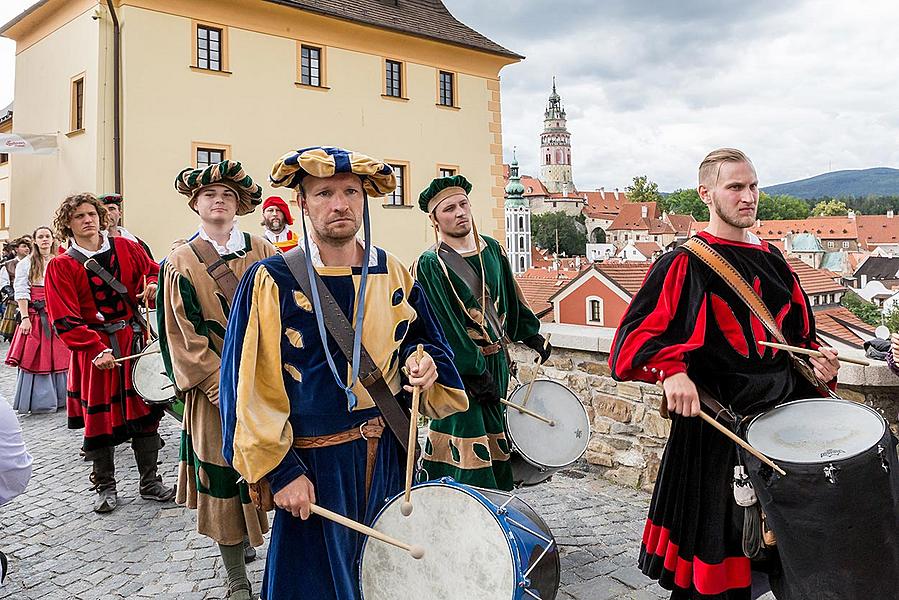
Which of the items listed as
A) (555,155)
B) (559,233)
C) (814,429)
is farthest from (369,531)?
(555,155)

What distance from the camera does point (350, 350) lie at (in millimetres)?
2324

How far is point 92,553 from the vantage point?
421 centimetres

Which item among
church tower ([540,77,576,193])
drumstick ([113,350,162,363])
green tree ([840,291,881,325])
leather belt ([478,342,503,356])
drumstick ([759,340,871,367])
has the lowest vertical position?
green tree ([840,291,881,325])

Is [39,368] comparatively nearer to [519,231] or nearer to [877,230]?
[519,231]

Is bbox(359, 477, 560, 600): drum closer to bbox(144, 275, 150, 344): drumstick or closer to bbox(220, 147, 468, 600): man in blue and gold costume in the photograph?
bbox(220, 147, 468, 600): man in blue and gold costume

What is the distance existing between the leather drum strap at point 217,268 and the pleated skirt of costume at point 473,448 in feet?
3.85

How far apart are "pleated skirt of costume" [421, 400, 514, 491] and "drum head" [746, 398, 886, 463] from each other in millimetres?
1450

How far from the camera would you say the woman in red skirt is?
809 centimetres

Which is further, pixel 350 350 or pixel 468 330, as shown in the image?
pixel 468 330

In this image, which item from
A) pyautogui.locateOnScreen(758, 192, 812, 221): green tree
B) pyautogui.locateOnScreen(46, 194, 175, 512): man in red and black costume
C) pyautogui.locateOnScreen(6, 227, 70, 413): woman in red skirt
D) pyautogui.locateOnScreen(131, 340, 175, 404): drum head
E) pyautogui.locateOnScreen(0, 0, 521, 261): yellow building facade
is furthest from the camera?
pyautogui.locateOnScreen(758, 192, 812, 221): green tree

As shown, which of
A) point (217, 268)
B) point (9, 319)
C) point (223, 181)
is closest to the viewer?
point (217, 268)

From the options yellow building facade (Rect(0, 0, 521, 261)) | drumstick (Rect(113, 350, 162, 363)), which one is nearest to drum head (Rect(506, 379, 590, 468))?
drumstick (Rect(113, 350, 162, 363))

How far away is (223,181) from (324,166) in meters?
1.50

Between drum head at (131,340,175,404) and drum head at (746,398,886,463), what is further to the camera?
drum head at (131,340,175,404)
